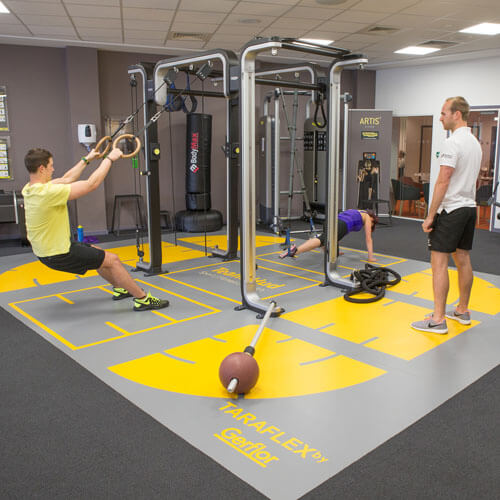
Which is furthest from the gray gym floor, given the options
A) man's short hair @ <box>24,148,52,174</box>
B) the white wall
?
the white wall

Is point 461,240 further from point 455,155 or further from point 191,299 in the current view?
point 191,299

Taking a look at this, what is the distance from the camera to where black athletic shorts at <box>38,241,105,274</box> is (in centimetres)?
402

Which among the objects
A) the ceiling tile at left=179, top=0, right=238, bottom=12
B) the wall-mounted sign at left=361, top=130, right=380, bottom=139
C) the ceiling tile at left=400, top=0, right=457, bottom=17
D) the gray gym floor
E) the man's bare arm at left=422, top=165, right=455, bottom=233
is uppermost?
the ceiling tile at left=179, top=0, right=238, bottom=12

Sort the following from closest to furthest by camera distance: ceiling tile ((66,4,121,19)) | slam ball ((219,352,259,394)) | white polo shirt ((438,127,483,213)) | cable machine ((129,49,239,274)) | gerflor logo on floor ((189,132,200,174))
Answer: slam ball ((219,352,259,394)) → white polo shirt ((438,127,483,213)) → cable machine ((129,49,239,274)) → ceiling tile ((66,4,121,19)) → gerflor logo on floor ((189,132,200,174))

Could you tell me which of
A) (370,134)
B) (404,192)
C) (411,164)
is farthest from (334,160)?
(411,164)

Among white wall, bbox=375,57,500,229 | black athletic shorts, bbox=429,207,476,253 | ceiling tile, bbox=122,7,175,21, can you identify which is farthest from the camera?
white wall, bbox=375,57,500,229

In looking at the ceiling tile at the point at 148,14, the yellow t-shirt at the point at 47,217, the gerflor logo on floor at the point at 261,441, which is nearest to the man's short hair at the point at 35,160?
the yellow t-shirt at the point at 47,217

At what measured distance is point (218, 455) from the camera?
2.33m

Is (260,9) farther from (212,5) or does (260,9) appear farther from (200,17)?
(200,17)

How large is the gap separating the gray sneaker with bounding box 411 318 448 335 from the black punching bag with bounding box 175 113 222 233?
5000mm

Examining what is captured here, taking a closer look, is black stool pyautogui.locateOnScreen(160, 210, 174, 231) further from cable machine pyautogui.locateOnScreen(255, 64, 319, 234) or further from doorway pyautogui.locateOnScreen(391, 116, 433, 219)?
doorway pyautogui.locateOnScreen(391, 116, 433, 219)

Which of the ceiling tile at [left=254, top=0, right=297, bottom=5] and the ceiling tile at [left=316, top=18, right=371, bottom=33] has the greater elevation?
the ceiling tile at [left=316, top=18, right=371, bottom=33]

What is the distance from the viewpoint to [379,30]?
280 inches

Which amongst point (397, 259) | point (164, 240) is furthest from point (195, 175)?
point (397, 259)
